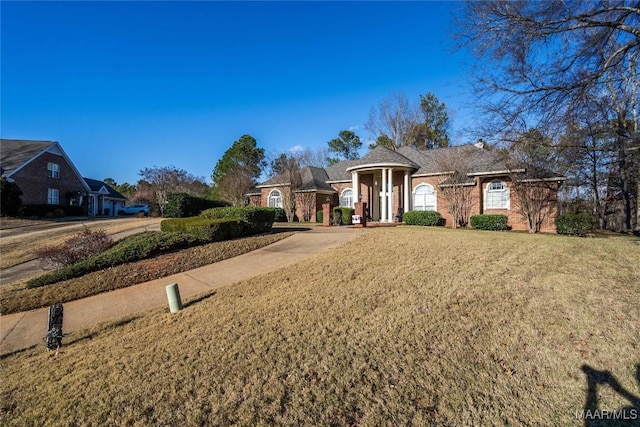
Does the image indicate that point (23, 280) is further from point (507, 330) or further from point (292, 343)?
point (507, 330)

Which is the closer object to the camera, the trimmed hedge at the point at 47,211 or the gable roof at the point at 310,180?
the trimmed hedge at the point at 47,211

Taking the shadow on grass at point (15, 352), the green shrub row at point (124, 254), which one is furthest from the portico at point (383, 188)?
the shadow on grass at point (15, 352)

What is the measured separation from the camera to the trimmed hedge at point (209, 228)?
10.6 metres

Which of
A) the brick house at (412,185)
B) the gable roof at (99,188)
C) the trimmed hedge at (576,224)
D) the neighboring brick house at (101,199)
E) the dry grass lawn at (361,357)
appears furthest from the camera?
the gable roof at (99,188)

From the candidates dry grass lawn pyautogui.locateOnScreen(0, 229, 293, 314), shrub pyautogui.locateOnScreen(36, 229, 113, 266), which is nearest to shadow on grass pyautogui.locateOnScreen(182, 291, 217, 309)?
dry grass lawn pyautogui.locateOnScreen(0, 229, 293, 314)

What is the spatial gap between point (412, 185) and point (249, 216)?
1249cm

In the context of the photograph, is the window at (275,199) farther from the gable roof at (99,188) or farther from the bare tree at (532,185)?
the gable roof at (99,188)

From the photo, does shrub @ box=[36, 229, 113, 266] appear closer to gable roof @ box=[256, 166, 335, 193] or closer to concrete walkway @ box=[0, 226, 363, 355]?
concrete walkway @ box=[0, 226, 363, 355]

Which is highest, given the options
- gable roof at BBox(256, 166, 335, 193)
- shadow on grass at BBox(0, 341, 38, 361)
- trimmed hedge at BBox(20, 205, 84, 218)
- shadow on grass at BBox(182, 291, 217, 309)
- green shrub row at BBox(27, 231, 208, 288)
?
gable roof at BBox(256, 166, 335, 193)

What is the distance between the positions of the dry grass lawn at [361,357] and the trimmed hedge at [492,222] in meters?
10.1

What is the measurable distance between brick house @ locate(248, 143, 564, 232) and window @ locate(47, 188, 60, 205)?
19892 millimetres

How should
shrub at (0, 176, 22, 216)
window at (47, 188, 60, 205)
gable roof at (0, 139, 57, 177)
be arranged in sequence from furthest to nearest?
window at (47, 188, 60, 205)
gable roof at (0, 139, 57, 177)
shrub at (0, 176, 22, 216)

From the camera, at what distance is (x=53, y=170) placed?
28375 millimetres

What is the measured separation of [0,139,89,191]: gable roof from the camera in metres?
24.1
